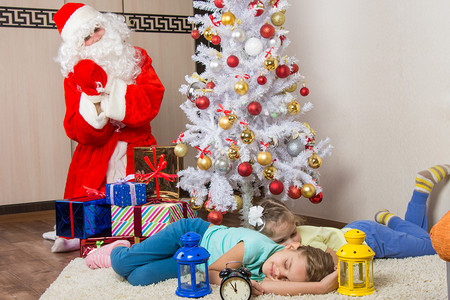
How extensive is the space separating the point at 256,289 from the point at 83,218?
110cm

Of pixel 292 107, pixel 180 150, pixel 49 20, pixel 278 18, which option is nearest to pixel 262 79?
pixel 292 107

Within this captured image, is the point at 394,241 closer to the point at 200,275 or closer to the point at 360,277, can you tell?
the point at 360,277

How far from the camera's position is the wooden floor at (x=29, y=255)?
211cm

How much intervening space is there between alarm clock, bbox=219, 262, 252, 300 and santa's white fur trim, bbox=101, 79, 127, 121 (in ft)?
4.87

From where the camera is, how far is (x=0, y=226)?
3.49 meters

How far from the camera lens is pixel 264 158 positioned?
98.9 inches

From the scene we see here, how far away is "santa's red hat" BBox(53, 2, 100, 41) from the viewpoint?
10.2 feet

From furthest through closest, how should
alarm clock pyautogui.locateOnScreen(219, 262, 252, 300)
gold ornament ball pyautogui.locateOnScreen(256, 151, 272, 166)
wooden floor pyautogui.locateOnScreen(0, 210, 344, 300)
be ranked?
1. gold ornament ball pyautogui.locateOnScreen(256, 151, 272, 166)
2. wooden floor pyautogui.locateOnScreen(0, 210, 344, 300)
3. alarm clock pyautogui.locateOnScreen(219, 262, 252, 300)

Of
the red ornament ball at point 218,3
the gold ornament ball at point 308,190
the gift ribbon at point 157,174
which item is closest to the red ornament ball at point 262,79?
the red ornament ball at point 218,3

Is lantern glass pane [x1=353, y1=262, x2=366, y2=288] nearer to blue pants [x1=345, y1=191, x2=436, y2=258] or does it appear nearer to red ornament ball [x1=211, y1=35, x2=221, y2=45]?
blue pants [x1=345, y1=191, x2=436, y2=258]

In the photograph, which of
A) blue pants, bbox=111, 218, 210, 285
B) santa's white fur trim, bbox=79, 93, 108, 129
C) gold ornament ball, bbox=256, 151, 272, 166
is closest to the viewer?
blue pants, bbox=111, 218, 210, 285

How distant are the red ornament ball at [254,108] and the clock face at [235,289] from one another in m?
1.03

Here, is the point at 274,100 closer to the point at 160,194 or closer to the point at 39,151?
the point at 160,194

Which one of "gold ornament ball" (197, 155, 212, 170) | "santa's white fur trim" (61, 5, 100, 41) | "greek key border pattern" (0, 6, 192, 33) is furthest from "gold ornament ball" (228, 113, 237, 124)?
"greek key border pattern" (0, 6, 192, 33)
